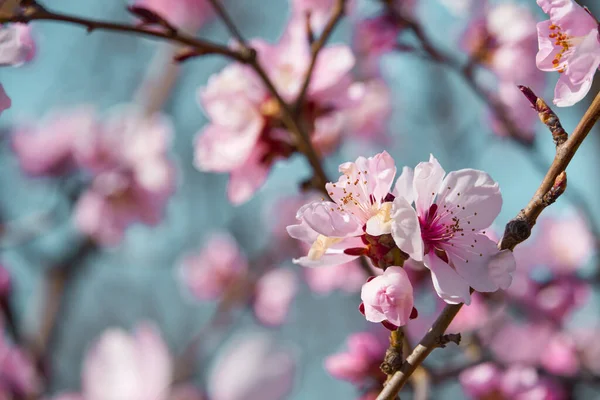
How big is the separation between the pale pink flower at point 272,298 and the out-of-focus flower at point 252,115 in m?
1.45

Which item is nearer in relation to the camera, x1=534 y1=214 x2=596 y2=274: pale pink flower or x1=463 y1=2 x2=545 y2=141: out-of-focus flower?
x1=463 y1=2 x2=545 y2=141: out-of-focus flower

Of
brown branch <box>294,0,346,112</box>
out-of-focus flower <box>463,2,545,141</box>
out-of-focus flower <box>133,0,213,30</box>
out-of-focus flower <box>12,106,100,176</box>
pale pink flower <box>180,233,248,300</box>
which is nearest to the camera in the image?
brown branch <box>294,0,346,112</box>

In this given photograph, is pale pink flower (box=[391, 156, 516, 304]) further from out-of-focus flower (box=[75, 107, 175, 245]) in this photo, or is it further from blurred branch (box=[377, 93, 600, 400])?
out-of-focus flower (box=[75, 107, 175, 245])

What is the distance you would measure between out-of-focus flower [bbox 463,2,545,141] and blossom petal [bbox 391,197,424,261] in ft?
3.99

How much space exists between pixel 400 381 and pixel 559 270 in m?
1.44

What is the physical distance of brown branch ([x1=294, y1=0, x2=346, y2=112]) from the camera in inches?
45.7

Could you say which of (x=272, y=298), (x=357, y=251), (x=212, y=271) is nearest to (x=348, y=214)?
(x=357, y=251)

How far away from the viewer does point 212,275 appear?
2998 millimetres

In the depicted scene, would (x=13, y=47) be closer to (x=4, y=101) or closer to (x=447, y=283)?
(x=4, y=101)

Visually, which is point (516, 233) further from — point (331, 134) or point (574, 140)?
point (331, 134)

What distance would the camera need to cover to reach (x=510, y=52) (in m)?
1.81

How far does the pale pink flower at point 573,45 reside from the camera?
67cm

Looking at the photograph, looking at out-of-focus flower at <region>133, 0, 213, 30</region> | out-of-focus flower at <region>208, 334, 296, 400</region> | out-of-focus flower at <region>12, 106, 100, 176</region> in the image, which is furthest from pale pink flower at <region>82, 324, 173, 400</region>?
out-of-focus flower at <region>133, 0, 213, 30</region>

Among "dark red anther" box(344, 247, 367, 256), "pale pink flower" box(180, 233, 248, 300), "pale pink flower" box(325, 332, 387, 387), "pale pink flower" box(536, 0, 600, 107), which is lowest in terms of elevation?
"pale pink flower" box(180, 233, 248, 300)
